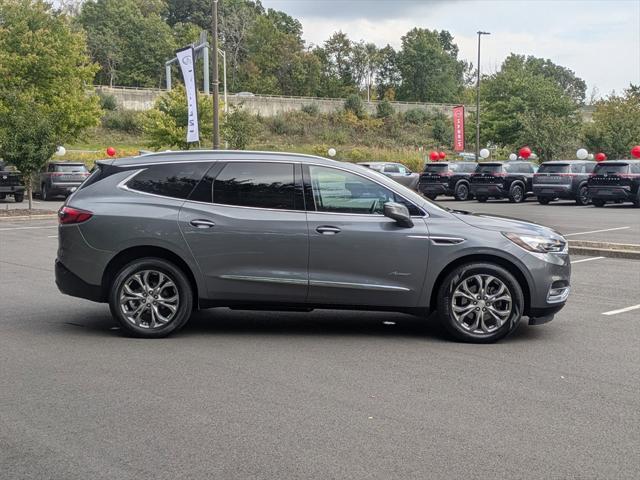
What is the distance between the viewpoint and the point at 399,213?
7250 mm

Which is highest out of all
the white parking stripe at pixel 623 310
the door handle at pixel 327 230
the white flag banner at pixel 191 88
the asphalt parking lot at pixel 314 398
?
the white flag banner at pixel 191 88

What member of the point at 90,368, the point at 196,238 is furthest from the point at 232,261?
the point at 90,368

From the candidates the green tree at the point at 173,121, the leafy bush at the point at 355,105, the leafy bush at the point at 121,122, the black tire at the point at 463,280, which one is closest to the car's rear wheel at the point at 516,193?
the green tree at the point at 173,121

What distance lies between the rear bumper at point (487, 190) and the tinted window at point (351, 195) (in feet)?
82.7

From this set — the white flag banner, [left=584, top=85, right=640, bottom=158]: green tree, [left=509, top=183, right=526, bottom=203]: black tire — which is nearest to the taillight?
the white flag banner

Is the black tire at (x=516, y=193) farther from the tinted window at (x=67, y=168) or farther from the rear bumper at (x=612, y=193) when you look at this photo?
the tinted window at (x=67, y=168)

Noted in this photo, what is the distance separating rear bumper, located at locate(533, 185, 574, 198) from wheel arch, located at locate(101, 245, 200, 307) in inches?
961

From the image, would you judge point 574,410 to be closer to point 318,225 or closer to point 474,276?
point 474,276

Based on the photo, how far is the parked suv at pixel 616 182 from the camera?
1080 inches

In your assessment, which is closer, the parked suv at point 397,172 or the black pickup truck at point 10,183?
the black pickup truck at point 10,183

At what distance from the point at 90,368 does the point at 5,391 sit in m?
0.80

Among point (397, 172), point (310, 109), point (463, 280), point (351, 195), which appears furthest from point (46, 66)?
point (310, 109)

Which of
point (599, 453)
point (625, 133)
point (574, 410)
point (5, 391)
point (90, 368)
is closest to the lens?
point (599, 453)

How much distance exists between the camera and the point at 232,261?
7418 mm
